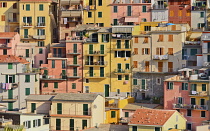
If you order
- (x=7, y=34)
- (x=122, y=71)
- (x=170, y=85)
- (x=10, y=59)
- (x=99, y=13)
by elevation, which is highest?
(x=99, y=13)

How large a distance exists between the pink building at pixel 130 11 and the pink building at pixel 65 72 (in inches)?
276

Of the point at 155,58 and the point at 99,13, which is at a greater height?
the point at 99,13

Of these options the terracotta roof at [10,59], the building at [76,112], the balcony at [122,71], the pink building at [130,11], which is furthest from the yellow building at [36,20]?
the building at [76,112]

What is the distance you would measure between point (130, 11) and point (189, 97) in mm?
17406

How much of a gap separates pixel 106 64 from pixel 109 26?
259 inches

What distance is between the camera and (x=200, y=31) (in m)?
106

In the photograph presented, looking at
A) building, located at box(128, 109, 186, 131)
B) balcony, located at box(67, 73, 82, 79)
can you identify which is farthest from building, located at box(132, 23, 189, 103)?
building, located at box(128, 109, 186, 131)

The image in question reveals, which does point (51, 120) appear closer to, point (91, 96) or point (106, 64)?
point (91, 96)

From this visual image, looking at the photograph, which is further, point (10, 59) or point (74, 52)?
point (74, 52)

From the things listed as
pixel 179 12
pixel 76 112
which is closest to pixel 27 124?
pixel 76 112

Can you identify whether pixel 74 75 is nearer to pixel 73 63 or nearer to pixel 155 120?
pixel 73 63

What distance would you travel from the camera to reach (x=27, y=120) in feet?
280

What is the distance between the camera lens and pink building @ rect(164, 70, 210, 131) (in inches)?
3819

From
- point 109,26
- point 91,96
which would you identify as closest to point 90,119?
point 91,96
